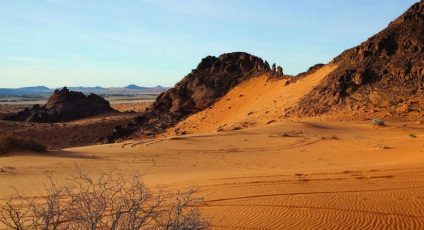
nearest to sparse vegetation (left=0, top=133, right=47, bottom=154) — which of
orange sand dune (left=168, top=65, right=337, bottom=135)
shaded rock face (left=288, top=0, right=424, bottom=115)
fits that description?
orange sand dune (left=168, top=65, right=337, bottom=135)

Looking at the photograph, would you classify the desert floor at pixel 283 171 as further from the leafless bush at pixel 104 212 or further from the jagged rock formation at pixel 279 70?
the jagged rock formation at pixel 279 70

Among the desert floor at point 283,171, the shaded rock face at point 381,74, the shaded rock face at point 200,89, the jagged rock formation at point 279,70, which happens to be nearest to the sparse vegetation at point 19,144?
the desert floor at point 283,171

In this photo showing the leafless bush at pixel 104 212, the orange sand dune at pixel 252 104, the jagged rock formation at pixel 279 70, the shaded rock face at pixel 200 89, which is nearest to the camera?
the leafless bush at pixel 104 212

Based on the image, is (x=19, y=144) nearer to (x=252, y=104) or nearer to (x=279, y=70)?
(x=252, y=104)

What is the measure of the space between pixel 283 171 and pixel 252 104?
70.6 ft

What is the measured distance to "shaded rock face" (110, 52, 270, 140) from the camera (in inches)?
1352

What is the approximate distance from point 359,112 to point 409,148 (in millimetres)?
10796

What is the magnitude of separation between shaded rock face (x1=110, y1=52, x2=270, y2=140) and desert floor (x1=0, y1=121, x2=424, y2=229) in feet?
46.8

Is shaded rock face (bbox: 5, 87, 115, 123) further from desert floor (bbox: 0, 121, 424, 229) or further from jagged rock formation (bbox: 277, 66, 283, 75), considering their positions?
desert floor (bbox: 0, 121, 424, 229)

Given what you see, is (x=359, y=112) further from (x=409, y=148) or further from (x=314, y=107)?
(x=409, y=148)

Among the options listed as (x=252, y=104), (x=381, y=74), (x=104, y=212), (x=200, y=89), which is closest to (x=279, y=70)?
(x=252, y=104)

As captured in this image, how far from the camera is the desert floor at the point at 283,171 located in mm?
7234

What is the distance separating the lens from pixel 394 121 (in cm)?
2347

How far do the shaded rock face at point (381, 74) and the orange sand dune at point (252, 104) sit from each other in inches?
71.6
